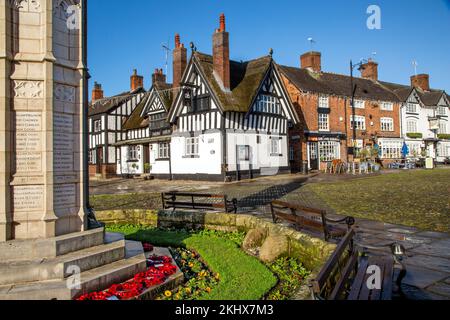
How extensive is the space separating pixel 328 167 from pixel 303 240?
2653 cm

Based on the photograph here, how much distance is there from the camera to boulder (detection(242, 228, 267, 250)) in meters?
7.47

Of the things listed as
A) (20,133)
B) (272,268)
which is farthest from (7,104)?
(272,268)

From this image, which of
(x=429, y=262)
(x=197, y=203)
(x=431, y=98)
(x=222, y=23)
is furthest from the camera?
(x=431, y=98)

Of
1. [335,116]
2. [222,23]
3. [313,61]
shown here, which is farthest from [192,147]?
[313,61]

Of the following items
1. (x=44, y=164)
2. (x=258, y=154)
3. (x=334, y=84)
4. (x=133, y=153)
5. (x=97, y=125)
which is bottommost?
(x=44, y=164)

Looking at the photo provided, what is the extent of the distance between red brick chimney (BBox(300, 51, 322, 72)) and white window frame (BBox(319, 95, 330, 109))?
5012mm

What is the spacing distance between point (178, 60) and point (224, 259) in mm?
25443

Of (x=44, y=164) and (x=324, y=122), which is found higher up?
(x=324, y=122)

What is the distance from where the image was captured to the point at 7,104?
5.16m

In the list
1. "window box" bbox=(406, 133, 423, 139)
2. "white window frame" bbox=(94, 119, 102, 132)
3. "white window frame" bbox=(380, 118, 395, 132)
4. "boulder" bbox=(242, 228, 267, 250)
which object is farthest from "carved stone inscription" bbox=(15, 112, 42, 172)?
"window box" bbox=(406, 133, 423, 139)

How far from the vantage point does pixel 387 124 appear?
41625mm

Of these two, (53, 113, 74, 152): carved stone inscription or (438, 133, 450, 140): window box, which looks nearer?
(53, 113, 74, 152): carved stone inscription

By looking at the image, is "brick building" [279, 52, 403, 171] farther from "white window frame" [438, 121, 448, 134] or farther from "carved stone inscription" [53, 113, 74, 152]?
"carved stone inscription" [53, 113, 74, 152]

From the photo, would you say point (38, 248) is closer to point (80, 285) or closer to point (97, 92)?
point (80, 285)
